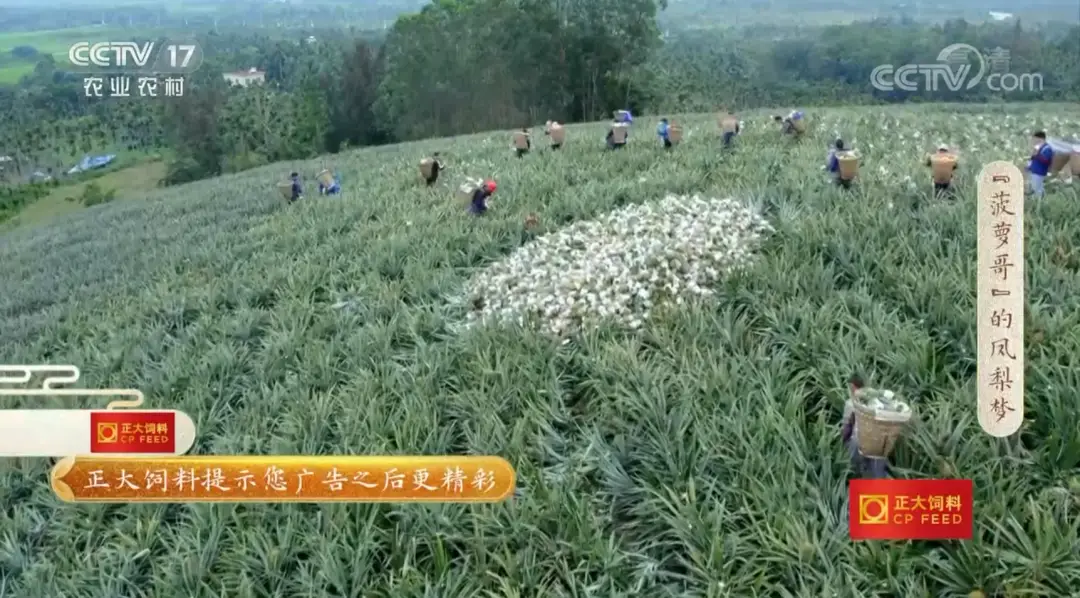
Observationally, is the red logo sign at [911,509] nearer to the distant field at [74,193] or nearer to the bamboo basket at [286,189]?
the distant field at [74,193]

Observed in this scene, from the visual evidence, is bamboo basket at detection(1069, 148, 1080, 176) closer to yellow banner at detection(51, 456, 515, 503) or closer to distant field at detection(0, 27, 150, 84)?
yellow banner at detection(51, 456, 515, 503)

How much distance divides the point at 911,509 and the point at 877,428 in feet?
0.67

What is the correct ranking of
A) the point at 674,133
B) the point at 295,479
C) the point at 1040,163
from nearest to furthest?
the point at 295,479 → the point at 1040,163 → the point at 674,133

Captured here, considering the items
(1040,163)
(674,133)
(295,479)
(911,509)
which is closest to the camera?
(911,509)

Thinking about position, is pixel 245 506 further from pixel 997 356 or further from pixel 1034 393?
pixel 1034 393

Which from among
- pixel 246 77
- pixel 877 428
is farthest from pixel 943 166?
pixel 246 77

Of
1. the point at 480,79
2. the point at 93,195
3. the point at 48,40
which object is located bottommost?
the point at 93,195

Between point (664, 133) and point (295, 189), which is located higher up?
point (664, 133)

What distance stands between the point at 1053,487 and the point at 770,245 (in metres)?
1.59

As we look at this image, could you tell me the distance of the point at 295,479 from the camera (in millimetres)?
2293

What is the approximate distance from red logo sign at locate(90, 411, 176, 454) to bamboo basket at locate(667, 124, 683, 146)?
379 centimetres

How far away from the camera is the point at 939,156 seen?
11.1 feet

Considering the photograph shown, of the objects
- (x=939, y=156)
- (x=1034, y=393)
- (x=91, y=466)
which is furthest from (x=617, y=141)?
(x=91, y=466)

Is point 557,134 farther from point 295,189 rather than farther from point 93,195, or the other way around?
point 93,195
